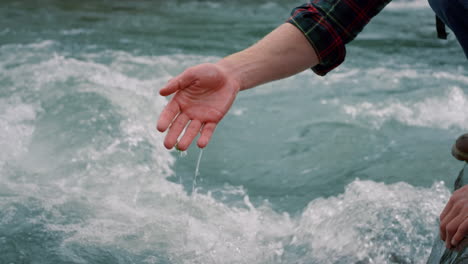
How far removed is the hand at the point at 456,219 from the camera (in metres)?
1.46

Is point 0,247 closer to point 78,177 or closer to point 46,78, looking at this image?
point 78,177

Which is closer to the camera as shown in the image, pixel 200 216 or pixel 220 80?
pixel 220 80

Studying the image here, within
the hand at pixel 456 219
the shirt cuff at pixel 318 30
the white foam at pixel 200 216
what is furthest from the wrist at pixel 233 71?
the white foam at pixel 200 216

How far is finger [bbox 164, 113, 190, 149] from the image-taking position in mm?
1626

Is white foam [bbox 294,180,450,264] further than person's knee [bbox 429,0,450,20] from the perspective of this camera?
Yes

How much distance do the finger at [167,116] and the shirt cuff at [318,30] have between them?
20.1 inches

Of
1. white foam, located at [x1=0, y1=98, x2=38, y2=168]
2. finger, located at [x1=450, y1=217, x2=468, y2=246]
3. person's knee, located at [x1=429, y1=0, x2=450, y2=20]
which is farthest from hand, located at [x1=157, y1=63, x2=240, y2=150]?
white foam, located at [x1=0, y1=98, x2=38, y2=168]

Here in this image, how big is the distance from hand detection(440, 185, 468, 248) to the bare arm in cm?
67

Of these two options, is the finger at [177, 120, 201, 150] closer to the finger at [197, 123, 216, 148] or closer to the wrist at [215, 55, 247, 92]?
the finger at [197, 123, 216, 148]

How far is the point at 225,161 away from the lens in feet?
13.2

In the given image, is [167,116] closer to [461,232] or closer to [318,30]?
[318,30]

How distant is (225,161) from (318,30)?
2275 millimetres

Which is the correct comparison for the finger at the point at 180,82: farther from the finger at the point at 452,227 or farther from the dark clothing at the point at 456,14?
the finger at the point at 452,227

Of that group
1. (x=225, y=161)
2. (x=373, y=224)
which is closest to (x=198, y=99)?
(x=373, y=224)
